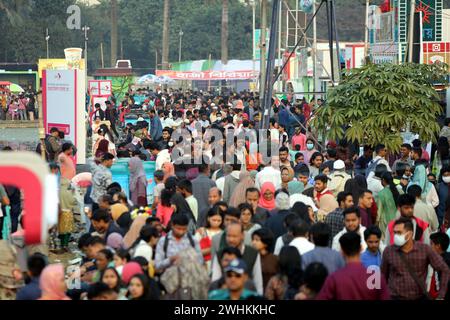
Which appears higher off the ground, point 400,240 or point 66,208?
point 400,240

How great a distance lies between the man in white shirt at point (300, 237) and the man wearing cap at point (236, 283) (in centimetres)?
162

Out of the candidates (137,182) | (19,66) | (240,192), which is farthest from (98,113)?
(19,66)

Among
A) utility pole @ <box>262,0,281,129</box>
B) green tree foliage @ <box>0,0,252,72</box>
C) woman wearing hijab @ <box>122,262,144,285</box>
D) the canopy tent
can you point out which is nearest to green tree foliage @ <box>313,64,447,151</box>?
utility pole @ <box>262,0,281,129</box>

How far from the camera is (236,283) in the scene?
909 cm

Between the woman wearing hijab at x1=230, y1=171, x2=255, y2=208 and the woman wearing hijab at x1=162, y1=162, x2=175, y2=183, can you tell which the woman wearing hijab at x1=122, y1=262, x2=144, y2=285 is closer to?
the woman wearing hijab at x1=230, y1=171, x2=255, y2=208

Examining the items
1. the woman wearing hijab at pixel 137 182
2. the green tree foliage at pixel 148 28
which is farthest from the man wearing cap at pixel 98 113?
the green tree foliage at pixel 148 28

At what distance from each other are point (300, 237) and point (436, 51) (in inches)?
1182

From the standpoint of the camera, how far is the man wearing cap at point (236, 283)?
9.08 metres

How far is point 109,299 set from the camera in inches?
366

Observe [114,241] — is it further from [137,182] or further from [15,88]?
[15,88]

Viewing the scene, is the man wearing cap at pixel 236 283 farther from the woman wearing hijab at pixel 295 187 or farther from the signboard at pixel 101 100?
the signboard at pixel 101 100

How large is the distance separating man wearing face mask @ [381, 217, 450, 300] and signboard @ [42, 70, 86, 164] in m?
12.9

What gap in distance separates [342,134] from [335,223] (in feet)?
25.0

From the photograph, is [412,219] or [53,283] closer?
[53,283]
